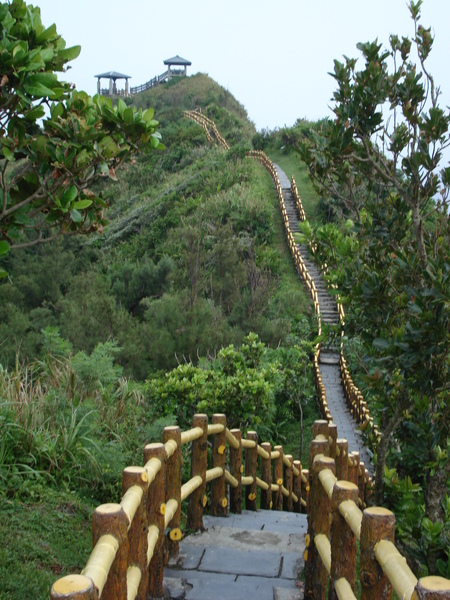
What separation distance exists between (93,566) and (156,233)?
93.6ft

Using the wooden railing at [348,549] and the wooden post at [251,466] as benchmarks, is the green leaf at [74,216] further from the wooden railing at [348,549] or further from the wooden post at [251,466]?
the wooden post at [251,466]

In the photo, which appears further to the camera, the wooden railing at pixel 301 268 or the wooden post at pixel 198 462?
the wooden railing at pixel 301 268

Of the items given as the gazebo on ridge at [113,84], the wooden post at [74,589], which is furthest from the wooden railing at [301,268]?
the gazebo on ridge at [113,84]

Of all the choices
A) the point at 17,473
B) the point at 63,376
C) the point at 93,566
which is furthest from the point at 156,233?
the point at 93,566

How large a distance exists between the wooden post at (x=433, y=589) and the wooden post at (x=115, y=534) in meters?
1.10

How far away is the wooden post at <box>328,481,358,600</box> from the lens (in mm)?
3092

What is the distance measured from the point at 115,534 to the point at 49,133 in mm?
2332

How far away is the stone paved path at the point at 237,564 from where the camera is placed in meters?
4.09

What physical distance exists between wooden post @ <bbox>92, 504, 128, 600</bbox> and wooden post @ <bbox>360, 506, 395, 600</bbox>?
35.9 inches

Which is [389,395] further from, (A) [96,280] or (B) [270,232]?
(B) [270,232]

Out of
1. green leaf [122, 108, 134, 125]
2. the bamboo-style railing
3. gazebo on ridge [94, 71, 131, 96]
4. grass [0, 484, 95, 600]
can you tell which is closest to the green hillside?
grass [0, 484, 95, 600]

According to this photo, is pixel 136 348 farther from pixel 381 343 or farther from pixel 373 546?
pixel 373 546

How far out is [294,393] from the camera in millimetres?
14125

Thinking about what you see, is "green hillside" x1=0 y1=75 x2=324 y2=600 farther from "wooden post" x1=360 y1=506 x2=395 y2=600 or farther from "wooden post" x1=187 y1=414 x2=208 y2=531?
"wooden post" x1=360 y1=506 x2=395 y2=600
